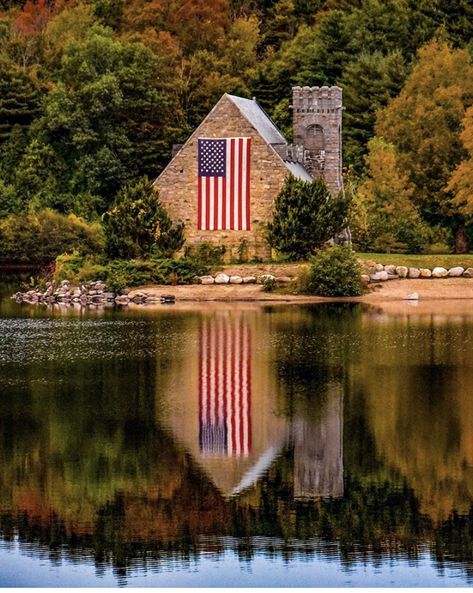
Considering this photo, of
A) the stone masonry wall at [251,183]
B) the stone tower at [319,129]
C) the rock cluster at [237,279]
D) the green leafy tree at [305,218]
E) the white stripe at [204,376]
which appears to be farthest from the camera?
the stone tower at [319,129]

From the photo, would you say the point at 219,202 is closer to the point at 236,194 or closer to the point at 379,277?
the point at 236,194

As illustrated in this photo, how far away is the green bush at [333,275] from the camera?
46594 millimetres

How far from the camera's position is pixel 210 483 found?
19.6 meters

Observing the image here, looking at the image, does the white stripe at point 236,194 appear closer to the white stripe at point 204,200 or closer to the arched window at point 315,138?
the white stripe at point 204,200

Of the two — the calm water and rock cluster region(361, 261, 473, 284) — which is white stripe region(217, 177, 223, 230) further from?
the calm water

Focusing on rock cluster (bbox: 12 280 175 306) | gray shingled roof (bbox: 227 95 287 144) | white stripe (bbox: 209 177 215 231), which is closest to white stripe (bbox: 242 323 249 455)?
rock cluster (bbox: 12 280 175 306)

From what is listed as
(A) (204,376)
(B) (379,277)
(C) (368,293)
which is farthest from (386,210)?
(A) (204,376)

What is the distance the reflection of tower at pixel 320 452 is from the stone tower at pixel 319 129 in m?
30.9

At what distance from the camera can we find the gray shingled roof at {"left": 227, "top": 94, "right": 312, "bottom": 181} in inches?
2078

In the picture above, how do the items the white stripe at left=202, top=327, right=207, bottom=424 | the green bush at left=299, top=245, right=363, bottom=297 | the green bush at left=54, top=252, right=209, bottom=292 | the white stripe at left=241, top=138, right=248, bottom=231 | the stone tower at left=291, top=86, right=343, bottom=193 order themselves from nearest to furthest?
the white stripe at left=202, top=327, right=207, bottom=424 < the green bush at left=299, top=245, right=363, bottom=297 < the green bush at left=54, top=252, right=209, bottom=292 < the white stripe at left=241, top=138, right=248, bottom=231 < the stone tower at left=291, top=86, right=343, bottom=193

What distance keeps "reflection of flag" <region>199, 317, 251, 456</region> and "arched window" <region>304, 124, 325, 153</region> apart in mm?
18931

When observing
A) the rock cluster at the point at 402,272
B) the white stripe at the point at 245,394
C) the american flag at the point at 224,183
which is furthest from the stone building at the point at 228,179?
the white stripe at the point at 245,394

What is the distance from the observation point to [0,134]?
2606 inches

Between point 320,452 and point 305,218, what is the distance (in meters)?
28.4
